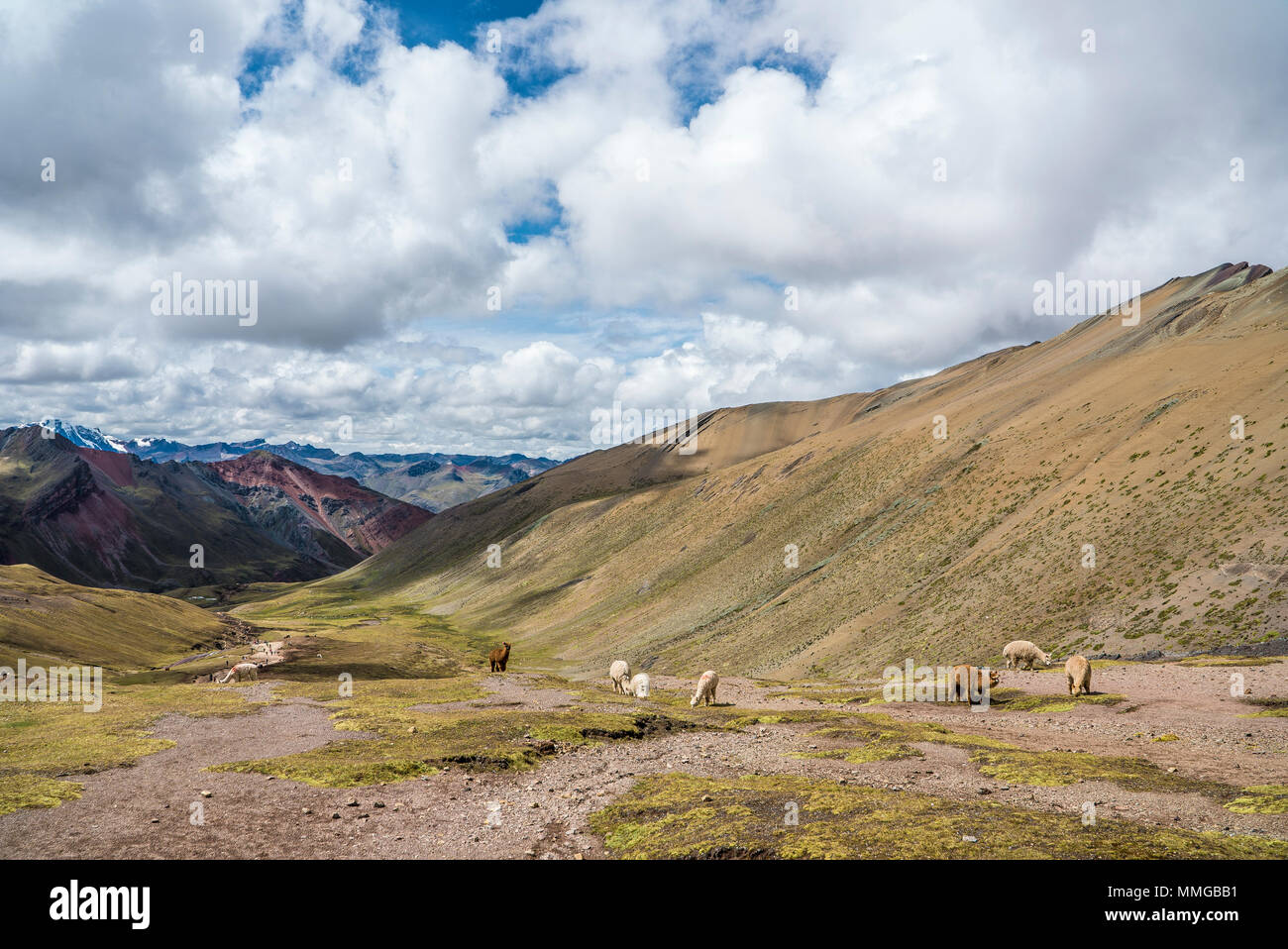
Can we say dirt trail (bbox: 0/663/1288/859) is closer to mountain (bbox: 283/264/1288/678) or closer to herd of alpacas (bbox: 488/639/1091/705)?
herd of alpacas (bbox: 488/639/1091/705)

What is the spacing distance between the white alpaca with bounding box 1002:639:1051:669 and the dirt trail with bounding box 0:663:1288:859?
9.91 meters

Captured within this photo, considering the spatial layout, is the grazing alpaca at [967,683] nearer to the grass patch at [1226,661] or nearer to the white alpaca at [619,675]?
the grass patch at [1226,661]

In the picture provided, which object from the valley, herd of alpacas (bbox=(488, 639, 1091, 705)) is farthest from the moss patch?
herd of alpacas (bbox=(488, 639, 1091, 705))

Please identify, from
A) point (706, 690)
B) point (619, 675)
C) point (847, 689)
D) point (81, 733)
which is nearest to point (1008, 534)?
point (847, 689)

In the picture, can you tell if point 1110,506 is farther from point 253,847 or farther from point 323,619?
point 323,619

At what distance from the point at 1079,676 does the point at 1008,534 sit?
44179mm

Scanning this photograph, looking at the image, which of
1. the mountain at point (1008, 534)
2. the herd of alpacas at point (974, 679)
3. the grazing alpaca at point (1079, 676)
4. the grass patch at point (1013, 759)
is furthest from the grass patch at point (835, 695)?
the mountain at point (1008, 534)

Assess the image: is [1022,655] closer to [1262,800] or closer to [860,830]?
[1262,800]

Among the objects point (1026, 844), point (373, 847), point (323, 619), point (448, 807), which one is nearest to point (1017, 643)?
point (1026, 844)

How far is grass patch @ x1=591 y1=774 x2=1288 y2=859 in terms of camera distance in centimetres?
1359

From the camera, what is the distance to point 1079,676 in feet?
115

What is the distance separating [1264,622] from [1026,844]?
44.9 metres

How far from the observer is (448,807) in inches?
802
